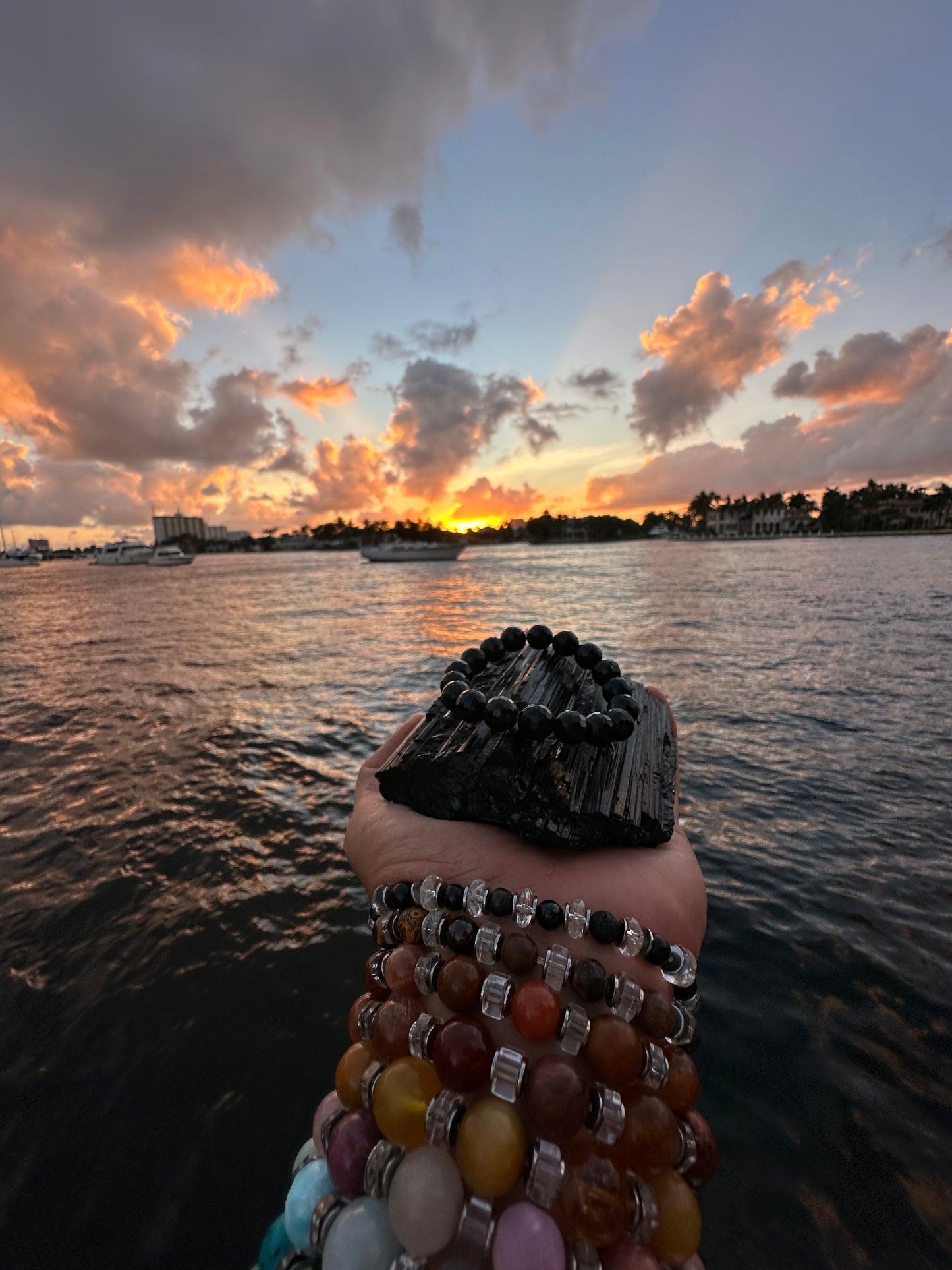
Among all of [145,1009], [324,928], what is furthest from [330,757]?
[145,1009]

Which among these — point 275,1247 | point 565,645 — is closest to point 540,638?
point 565,645

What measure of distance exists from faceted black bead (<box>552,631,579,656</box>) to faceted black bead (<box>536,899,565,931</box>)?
235 centimetres

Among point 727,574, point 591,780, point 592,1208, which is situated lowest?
point 727,574

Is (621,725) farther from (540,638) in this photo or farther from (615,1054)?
(540,638)

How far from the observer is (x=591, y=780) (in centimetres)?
272

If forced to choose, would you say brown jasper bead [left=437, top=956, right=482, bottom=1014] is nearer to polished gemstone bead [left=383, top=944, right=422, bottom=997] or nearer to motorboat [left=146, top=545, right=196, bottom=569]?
polished gemstone bead [left=383, top=944, right=422, bottom=997]

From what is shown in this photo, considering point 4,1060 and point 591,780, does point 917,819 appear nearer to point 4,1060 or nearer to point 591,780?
point 591,780

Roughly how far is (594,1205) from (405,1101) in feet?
1.98

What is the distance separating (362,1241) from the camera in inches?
64.4

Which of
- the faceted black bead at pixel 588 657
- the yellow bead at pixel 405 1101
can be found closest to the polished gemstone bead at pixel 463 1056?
the yellow bead at pixel 405 1101

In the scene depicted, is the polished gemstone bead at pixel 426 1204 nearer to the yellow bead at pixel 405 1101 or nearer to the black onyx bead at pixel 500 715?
the yellow bead at pixel 405 1101

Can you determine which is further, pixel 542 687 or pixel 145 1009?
pixel 145 1009

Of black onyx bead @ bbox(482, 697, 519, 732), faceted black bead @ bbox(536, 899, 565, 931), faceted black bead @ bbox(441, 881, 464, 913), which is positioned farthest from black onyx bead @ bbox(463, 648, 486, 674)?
faceted black bead @ bbox(536, 899, 565, 931)

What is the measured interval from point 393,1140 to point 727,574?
52260mm
